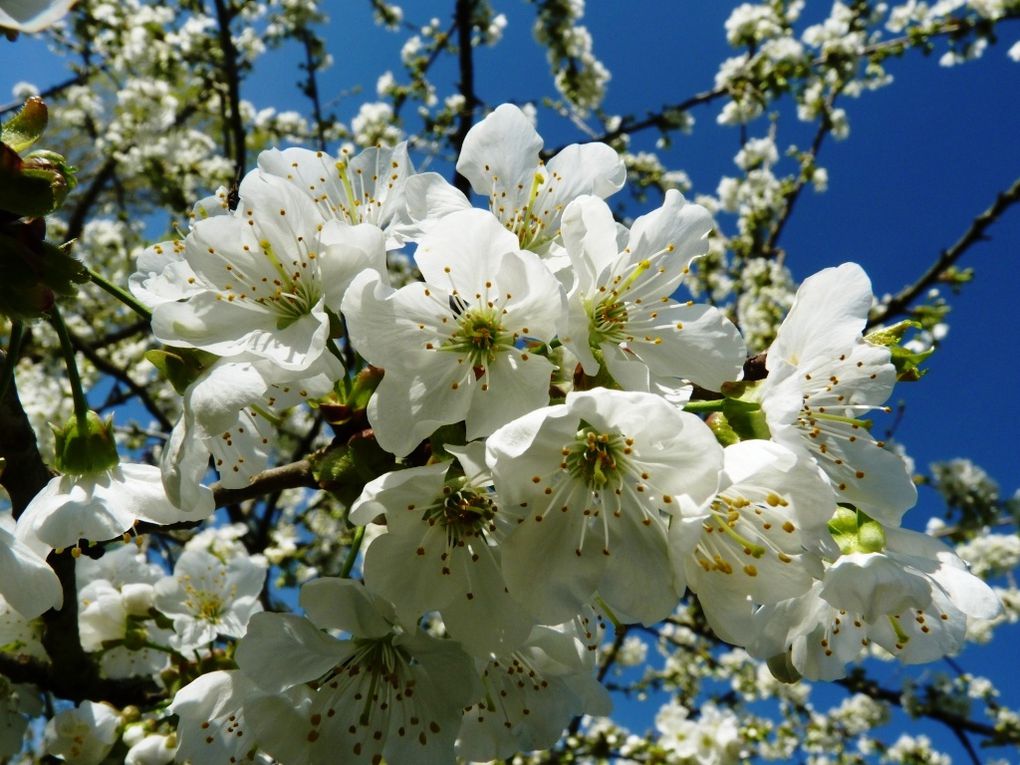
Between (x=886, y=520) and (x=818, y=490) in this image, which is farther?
(x=886, y=520)

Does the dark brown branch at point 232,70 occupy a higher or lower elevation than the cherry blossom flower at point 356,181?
higher

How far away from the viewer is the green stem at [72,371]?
1.17m

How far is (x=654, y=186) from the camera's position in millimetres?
6418

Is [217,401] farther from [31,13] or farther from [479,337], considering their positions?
[31,13]

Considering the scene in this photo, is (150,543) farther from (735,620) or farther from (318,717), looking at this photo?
(735,620)


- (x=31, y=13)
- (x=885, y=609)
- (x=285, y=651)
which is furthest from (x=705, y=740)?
(x=31, y=13)

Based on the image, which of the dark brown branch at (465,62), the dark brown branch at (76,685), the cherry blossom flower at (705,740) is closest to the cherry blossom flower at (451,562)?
the dark brown branch at (76,685)

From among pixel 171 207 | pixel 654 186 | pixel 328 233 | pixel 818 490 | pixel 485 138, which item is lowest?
pixel 818 490

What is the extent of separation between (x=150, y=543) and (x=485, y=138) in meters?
2.96

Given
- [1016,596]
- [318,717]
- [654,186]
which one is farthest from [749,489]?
[1016,596]

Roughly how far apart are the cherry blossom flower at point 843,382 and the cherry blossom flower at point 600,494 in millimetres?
236

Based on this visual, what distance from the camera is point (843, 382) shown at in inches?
48.3

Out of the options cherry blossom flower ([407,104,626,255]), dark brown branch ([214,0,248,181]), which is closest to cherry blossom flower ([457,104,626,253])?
cherry blossom flower ([407,104,626,255])

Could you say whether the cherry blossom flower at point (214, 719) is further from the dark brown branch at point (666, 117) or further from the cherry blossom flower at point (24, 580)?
the dark brown branch at point (666, 117)
